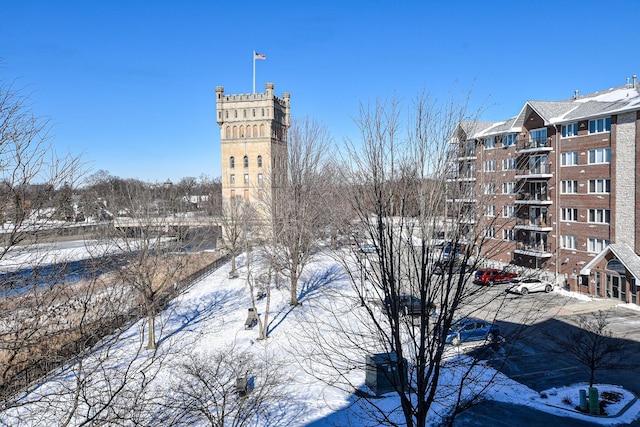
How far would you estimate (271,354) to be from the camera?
1809 cm

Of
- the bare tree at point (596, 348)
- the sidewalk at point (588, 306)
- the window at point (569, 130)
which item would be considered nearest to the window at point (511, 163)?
the bare tree at point (596, 348)

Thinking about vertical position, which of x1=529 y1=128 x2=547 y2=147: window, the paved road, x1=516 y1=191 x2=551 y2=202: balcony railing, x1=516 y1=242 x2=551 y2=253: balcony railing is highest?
x1=529 y1=128 x2=547 y2=147: window

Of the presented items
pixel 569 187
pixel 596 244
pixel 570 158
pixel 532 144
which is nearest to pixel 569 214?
pixel 569 187

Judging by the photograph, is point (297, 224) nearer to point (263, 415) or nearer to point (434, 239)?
point (263, 415)

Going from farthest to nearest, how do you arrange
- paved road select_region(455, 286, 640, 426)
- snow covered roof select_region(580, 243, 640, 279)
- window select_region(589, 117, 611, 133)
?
window select_region(589, 117, 611, 133) < snow covered roof select_region(580, 243, 640, 279) < paved road select_region(455, 286, 640, 426)

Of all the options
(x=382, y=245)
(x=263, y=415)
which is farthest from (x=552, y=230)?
(x=382, y=245)

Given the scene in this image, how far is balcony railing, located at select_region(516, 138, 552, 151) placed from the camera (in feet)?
100

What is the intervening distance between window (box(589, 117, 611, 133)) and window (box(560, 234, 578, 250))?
22.5ft

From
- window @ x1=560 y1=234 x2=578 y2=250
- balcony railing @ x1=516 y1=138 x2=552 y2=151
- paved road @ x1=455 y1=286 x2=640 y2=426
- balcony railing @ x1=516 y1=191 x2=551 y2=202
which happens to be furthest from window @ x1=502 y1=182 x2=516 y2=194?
window @ x1=560 y1=234 x2=578 y2=250

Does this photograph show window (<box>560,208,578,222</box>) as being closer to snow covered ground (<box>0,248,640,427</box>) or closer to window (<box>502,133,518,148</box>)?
window (<box>502,133,518,148</box>)

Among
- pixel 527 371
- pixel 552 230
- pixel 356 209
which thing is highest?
pixel 356 209

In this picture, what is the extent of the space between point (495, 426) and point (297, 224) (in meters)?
15.9

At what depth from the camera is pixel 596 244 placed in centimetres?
2745

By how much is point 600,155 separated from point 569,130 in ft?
9.39
